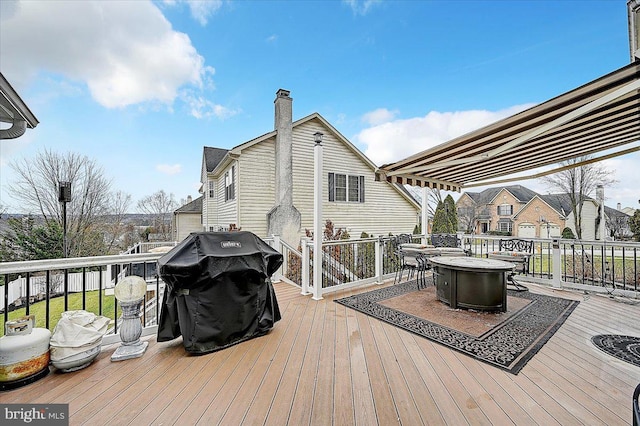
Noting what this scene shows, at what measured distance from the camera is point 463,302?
423 centimetres

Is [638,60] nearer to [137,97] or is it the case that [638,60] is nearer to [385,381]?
[385,381]

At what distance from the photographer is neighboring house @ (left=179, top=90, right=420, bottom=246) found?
924cm

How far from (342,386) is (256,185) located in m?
7.84

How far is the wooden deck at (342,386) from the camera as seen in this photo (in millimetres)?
1932

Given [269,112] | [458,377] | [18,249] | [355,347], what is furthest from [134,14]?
[18,249]

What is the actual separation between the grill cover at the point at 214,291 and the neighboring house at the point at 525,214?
2696 cm

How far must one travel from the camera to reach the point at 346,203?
1088 cm

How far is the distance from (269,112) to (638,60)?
972 centimetres

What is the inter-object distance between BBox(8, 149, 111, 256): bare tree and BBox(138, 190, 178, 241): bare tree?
9401mm

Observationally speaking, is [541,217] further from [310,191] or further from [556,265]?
[310,191]

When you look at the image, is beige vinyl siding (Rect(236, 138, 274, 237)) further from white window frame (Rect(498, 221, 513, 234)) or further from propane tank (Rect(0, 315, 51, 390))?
white window frame (Rect(498, 221, 513, 234))

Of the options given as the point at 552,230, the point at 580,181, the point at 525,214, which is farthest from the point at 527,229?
the point at 580,181

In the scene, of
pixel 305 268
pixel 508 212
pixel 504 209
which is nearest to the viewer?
pixel 305 268

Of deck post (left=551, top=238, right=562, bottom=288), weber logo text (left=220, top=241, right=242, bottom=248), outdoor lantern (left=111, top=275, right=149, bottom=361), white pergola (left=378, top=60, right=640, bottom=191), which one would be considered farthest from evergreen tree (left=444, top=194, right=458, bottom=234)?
outdoor lantern (left=111, top=275, right=149, bottom=361)
